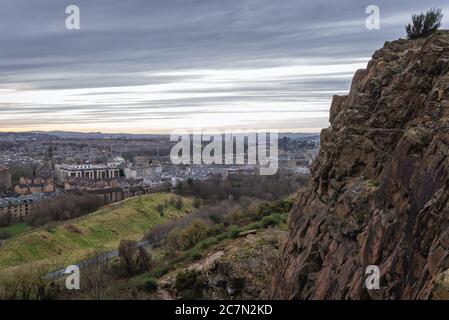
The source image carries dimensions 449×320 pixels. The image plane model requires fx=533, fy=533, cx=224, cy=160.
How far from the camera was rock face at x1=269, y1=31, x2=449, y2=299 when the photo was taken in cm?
1336

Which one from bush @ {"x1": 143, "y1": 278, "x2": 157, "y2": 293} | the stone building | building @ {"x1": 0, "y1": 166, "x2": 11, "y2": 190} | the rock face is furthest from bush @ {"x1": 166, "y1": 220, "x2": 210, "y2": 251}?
building @ {"x1": 0, "y1": 166, "x2": 11, "y2": 190}

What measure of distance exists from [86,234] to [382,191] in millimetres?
53605

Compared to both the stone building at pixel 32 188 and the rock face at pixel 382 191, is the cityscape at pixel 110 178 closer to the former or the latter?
the stone building at pixel 32 188

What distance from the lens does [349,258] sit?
15492mm

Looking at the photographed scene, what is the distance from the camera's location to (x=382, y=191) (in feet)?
49.4

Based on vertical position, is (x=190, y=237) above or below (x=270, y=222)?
below

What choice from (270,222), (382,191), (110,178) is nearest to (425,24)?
(382,191)

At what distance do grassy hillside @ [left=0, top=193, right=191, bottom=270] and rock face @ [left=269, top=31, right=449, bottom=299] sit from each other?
34792 millimetres

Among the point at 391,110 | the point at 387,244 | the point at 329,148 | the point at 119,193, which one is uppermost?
the point at 391,110

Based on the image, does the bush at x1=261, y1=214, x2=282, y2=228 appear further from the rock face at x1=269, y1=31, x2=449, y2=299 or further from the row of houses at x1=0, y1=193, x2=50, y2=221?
the row of houses at x1=0, y1=193, x2=50, y2=221

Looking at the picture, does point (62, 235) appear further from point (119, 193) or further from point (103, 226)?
point (119, 193)

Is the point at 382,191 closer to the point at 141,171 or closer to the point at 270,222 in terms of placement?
the point at 270,222
